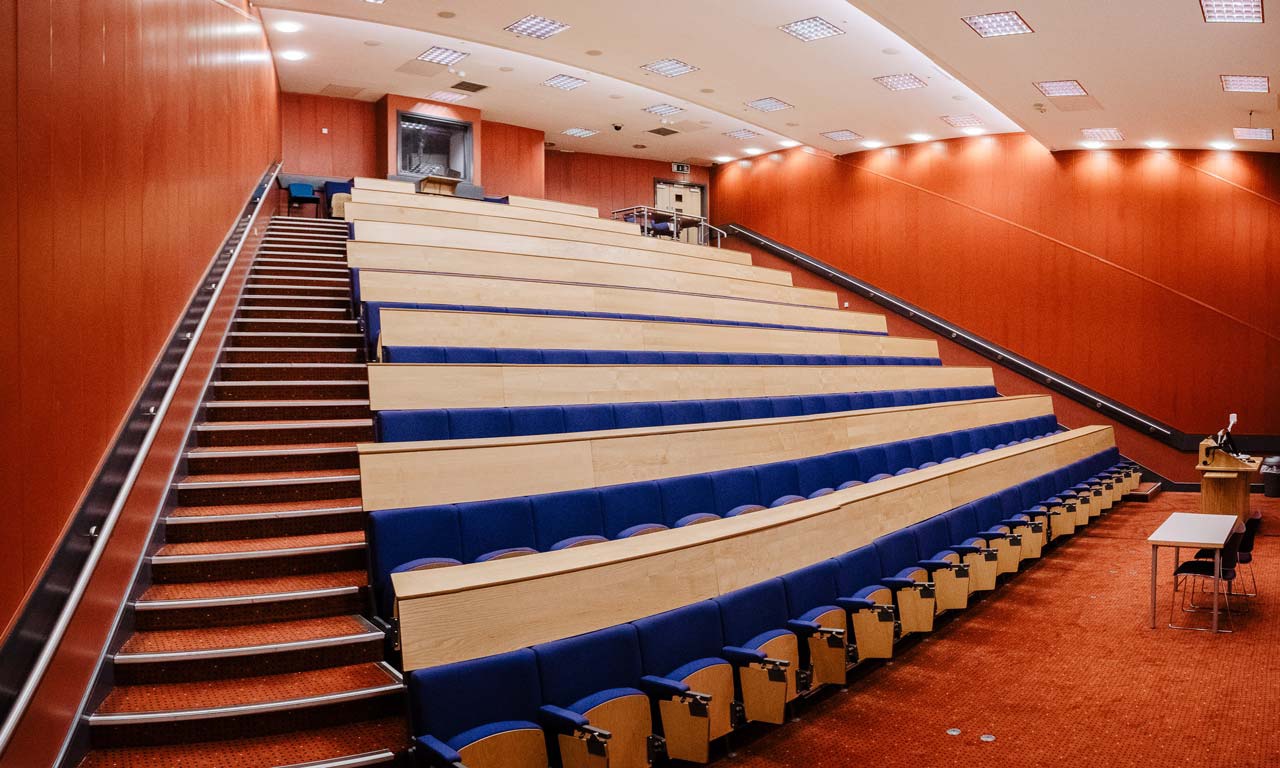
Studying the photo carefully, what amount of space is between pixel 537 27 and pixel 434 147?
133 centimetres

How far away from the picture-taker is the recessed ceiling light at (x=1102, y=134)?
297cm

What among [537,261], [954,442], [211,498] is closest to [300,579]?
[211,498]

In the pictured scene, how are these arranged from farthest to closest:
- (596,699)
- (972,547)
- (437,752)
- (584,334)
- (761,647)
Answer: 1. (584,334)
2. (972,547)
3. (761,647)
4. (596,699)
5. (437,752)

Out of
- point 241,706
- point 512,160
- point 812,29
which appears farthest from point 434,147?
point 241,706

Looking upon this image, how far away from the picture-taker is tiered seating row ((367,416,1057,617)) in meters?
1.00

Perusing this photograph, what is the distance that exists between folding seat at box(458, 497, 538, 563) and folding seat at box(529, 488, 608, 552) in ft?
0.05

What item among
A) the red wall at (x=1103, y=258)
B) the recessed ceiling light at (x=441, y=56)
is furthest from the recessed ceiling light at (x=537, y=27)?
the red wall at (x=1103, y=258)

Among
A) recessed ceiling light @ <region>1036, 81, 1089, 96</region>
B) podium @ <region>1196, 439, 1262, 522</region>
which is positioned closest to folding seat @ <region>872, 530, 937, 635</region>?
podium @ <region>1196, 439, 1262, 522</region>

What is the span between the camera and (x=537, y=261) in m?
2.29

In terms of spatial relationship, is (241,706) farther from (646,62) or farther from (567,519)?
(646,62)

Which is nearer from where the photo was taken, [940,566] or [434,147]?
[940,566]

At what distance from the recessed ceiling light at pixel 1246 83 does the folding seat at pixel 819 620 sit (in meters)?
1.98

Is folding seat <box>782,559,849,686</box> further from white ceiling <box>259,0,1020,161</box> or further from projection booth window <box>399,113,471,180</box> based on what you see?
projection booth window <box>399,113,471,180</box>

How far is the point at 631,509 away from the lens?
48.6 inches
